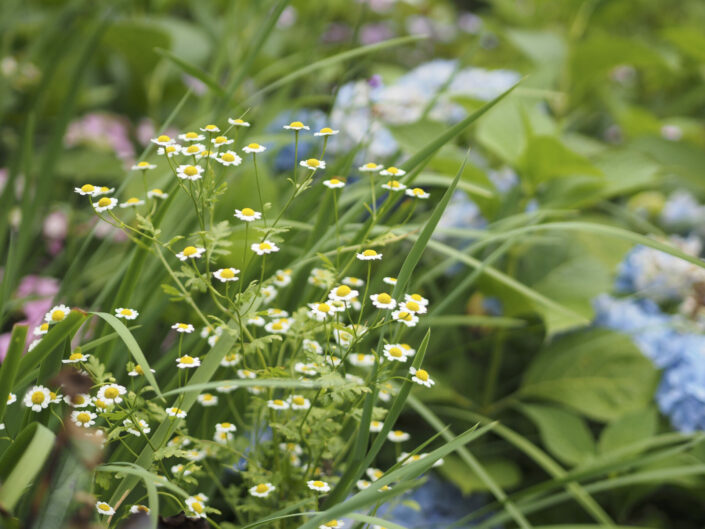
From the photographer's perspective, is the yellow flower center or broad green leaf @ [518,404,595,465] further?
broad green leaf @ [518,404,595,465]

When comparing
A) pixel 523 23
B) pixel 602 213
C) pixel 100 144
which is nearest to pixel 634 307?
pixel 602 213

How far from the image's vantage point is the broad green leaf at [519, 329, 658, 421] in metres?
1.12

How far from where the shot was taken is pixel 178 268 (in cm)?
87

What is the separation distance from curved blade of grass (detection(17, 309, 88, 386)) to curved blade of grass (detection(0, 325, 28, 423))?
23 mm

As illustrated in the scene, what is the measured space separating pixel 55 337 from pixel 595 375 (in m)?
0.85

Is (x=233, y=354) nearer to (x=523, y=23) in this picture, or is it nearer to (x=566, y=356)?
(x=566, y=356)

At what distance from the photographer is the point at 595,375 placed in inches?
45.4

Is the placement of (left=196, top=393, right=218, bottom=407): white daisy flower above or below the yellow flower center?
below

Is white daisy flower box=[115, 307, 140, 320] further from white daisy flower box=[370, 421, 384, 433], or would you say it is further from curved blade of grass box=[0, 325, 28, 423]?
white daisy flower box=[370, 421, 384, 433]

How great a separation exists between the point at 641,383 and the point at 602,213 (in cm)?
85

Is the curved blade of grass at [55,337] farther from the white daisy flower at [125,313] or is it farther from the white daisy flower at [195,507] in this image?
the white daisy flower at [195,507]

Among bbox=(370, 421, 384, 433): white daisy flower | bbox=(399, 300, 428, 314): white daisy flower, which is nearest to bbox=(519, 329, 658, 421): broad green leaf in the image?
bbox=(370, 421, 384, 433): white daisy flower

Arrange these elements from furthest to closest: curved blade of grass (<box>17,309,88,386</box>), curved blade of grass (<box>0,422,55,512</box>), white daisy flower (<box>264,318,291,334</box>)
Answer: white daisy flower (<box>264,318,291,334</box>), curved blade of grass (<box>17,309,88,386</box>), curved blade of grass (<box>0,422,55,512</box>)

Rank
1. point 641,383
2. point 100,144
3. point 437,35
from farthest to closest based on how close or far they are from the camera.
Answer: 1. point 437,35
2. point 100,144
3. point 641,383
